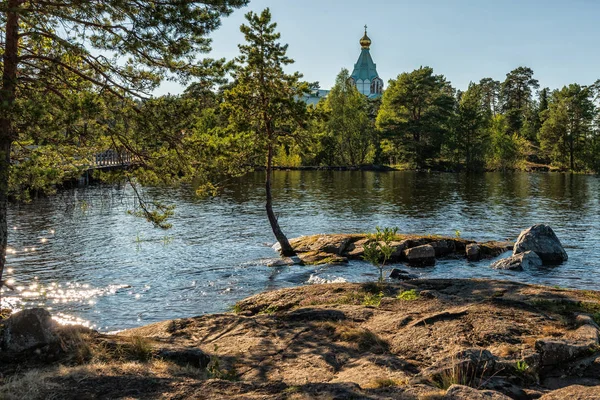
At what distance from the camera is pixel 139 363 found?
7.88 metres

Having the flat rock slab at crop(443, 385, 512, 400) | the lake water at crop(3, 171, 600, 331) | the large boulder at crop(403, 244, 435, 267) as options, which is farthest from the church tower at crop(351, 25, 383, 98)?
the flat rock slab at crop(443, 385, 512, 400)

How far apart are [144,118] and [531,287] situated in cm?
1171

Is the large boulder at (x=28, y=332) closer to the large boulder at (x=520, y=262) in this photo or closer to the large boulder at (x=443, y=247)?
the large boulder at (x=520, y=262)

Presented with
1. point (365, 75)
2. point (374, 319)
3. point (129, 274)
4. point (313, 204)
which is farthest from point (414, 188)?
point (365, 75)

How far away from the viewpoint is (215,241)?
28391 mm

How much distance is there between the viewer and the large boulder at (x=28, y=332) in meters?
7.93

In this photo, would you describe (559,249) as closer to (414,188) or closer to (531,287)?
(531,287)

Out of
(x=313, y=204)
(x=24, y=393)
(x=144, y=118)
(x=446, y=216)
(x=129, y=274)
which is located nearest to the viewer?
(x=24, y=393)

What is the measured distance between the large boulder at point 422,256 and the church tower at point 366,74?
14588cm

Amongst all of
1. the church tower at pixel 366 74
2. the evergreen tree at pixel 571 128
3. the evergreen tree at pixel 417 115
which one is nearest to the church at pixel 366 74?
the church tower at pixel 366 74

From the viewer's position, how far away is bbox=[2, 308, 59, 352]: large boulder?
7934 mm

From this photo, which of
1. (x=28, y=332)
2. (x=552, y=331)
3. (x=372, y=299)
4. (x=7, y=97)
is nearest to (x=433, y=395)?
(x=552, y=331)

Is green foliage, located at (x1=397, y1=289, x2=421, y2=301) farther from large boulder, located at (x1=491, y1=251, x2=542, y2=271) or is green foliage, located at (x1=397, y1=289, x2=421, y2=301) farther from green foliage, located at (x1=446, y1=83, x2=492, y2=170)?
green foliage, located at (x1=446, y1=83, x2=492, y2=170)

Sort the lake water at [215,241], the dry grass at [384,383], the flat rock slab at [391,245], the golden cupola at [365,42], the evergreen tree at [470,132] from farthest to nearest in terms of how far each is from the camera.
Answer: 1. the golden cupola at [365,42]
2. the evergreen tree at [470,132]
3. the flat rock slab at [391,245]
4. the lake water at [215,241]
5. the dry grass at [384,383]
